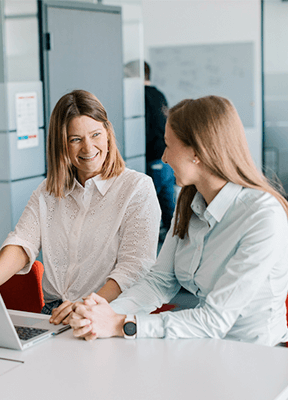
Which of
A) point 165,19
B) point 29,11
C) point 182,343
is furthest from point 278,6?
point 182,343

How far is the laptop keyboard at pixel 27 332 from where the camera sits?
151cm

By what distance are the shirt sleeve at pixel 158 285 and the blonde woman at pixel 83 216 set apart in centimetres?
20

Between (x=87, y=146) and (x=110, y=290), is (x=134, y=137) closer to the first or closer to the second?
(x=87, y=146)

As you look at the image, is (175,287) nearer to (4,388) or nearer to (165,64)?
(4,388)

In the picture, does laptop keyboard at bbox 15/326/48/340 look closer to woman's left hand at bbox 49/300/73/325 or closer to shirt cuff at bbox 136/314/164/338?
woman's left hand at bbox 49/300/73/325

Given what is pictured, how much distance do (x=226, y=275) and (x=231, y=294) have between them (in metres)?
0.05

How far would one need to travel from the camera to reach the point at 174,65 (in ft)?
22.9

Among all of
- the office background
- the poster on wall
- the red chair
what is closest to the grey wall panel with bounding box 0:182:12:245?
the office background

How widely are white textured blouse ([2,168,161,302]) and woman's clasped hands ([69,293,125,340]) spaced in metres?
0.48

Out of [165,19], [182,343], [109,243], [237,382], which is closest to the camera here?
[237,382]

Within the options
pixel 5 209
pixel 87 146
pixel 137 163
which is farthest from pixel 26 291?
pixel 137 163

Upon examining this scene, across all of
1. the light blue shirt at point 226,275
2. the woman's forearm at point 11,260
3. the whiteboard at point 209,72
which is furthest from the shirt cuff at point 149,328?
the whiteboard at point 209,72

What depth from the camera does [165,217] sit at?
4.99m

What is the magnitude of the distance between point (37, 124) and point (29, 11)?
76cm
